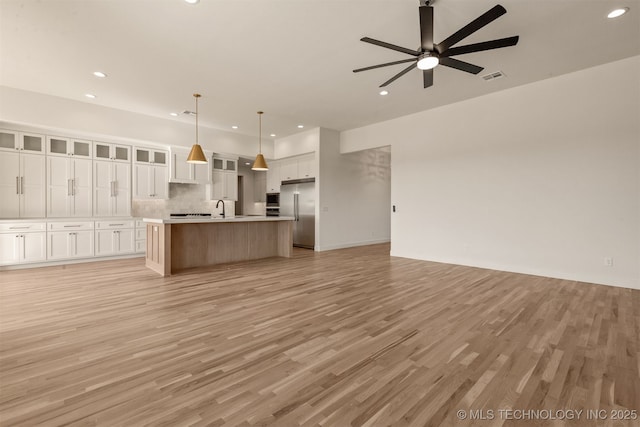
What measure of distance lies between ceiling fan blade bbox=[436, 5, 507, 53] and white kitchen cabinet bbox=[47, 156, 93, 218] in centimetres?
688

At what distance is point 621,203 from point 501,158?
1.68 meters

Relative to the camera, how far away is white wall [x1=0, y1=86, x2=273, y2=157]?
16.3 ft

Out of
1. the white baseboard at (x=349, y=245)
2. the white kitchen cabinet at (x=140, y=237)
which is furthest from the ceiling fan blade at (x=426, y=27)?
the white kitchen cabinet at (x=140, y=237)

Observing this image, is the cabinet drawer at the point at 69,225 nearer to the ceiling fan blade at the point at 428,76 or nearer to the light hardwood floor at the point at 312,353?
the light hardwood floor at the point at 312,353

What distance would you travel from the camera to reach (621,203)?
397 centimetres

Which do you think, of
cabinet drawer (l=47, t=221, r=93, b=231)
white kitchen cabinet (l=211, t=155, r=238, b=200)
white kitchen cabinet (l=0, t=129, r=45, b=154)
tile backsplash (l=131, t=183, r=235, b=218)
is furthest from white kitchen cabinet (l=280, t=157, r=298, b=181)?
white kitchen cabinet (l=0, t=129, r=45, b=154)

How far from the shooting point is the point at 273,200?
892cm

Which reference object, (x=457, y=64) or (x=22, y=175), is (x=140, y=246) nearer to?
(x=22, y=175)

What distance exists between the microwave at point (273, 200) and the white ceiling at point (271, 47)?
11.7 feet

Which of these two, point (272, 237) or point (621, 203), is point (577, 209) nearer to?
point (621, 203)

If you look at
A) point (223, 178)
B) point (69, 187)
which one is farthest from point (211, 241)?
point (69, 187)

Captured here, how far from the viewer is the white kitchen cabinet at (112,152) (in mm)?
6121

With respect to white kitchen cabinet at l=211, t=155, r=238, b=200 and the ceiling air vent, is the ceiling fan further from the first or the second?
white kitchen cabinet at l=211, t=155, r=238, b=200

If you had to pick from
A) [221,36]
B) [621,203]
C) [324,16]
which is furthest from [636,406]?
[221,36]
